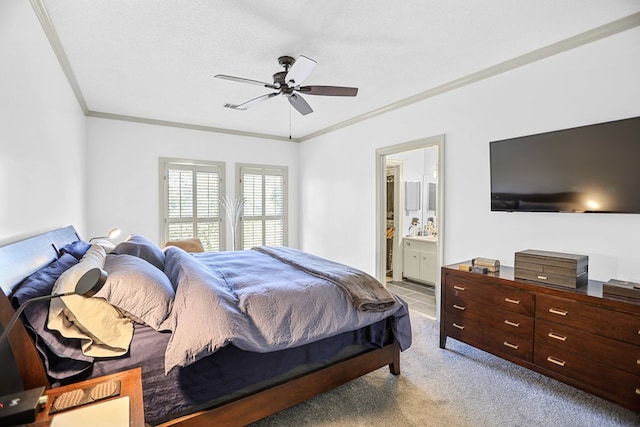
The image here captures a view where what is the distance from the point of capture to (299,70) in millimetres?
2355

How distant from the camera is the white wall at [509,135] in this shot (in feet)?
7.46

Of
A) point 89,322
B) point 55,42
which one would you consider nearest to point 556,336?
point 89,322

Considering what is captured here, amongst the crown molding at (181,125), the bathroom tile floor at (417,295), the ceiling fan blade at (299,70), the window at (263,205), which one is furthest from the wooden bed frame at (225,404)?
the window at (263,205)

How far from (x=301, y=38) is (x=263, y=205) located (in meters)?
3.67

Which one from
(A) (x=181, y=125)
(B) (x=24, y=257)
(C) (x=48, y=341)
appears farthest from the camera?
(A) (x=181, y=125)

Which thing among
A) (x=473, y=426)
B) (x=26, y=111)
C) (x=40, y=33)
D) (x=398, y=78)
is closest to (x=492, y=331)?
(x=473, y=426)

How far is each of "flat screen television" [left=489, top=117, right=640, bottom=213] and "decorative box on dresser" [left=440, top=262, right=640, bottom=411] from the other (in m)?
0.59

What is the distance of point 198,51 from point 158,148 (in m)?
2.66

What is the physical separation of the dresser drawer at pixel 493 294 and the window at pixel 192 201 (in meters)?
3.85

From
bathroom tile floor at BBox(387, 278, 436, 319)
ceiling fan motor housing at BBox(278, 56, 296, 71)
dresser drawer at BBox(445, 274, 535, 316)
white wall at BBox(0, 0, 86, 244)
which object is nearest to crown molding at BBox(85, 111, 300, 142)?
white wall at BBox(0, 0, 86, 244)

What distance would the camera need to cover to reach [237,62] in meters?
2.83

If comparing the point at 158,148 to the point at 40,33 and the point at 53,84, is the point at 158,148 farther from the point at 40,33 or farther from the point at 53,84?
the point at 40,33

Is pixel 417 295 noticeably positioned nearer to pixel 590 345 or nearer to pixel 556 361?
pixel 556 361

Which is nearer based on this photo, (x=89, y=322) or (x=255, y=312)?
(x=89, y=322)
